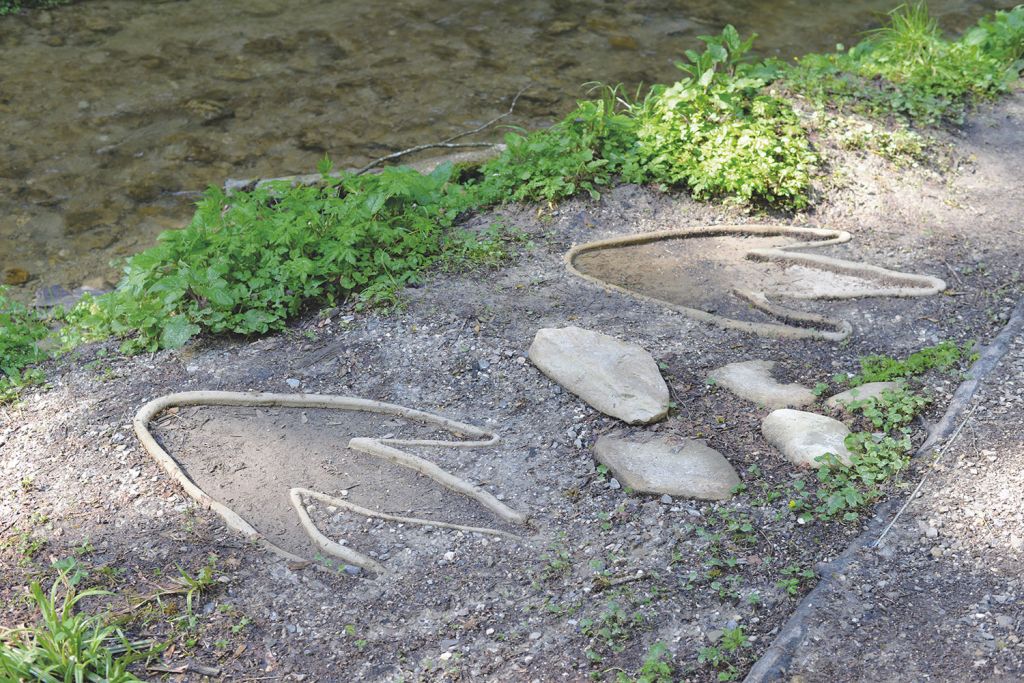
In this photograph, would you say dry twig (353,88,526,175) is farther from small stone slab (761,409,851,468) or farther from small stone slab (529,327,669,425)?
small stone slab (761,409,851,468)

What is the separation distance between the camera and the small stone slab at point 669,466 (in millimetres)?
3375

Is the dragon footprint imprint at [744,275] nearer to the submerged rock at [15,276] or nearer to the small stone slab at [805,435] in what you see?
the small stone slab at [805,435]

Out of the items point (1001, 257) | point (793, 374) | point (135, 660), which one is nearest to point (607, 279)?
point (793, 374)

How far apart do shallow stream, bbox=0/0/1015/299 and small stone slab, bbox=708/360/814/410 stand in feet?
12.6

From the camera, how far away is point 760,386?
3.86 meters

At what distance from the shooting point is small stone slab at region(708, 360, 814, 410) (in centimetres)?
378

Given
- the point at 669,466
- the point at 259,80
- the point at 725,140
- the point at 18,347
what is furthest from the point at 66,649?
the point at 259,80

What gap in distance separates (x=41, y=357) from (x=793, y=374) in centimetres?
339

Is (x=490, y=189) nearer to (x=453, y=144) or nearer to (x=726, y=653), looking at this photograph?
(x=453, y=144)

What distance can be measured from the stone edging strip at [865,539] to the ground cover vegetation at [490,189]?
1.40 meters

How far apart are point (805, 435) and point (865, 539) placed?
1.64 feet

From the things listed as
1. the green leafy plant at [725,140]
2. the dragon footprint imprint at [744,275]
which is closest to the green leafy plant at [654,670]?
the dragon footprint imprint at [744,275]

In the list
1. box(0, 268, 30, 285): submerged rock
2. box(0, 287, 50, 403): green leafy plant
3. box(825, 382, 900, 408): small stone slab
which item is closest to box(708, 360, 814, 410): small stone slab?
box(825, 382, 900, 408): small stone slab

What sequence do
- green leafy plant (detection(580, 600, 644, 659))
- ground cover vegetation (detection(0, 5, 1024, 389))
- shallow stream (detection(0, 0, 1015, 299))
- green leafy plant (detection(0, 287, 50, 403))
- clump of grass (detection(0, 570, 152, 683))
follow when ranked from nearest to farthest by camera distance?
clump of grass (detection(0, 570, 152, 683)) < green leafy plant (detection(580, 600, 644, 659)) < green leafy plant (detection(0, 287, 50, 403)) < ground cover vegetation (detection(0, 5, 1024, 389)) < shallow stream (detection(0, 0, 1015, 299))
